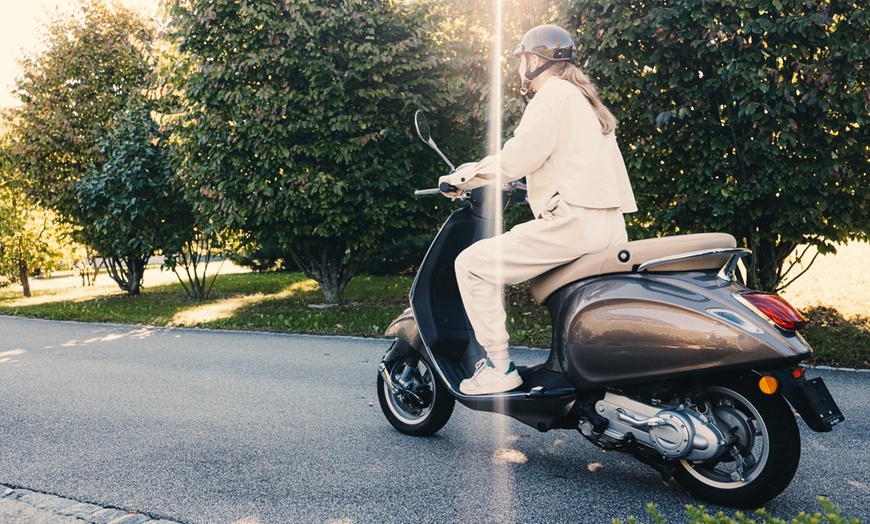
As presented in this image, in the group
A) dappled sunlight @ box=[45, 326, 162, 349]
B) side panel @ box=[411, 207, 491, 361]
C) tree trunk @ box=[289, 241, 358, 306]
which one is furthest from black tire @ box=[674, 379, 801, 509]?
tree trunk @ box=[289, 241, 358, 306]

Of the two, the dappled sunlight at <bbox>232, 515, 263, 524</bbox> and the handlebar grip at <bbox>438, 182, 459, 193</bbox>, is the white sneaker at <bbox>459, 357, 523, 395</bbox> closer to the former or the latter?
the handlebar grip at <bbox>438, 182, 459, 193</bbox>

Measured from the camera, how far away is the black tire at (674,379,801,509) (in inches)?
124

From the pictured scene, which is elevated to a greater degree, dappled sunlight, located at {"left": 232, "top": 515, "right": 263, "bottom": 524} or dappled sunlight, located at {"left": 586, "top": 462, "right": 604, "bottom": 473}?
dappled sunlight, located at {"left": 232, "top": 515, "right": 263, "bottom": 524}

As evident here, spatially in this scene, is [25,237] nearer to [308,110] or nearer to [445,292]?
[308,110]

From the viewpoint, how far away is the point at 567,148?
3.76m

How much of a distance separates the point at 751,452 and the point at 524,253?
1317mm

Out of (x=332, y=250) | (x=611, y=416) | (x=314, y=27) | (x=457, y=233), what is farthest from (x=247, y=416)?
(x=332, y=250)

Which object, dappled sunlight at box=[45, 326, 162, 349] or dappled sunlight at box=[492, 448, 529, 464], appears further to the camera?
dappled sunlight at box=[45, 326, 162, 349]

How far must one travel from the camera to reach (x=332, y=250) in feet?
41.3

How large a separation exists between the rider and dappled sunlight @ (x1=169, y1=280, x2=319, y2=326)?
8.01 meters

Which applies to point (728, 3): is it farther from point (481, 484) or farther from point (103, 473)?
point (103, 473)

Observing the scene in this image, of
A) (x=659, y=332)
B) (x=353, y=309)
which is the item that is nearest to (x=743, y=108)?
(x=659, y=332)

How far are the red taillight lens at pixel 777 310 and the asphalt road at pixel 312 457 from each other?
86 centimetres

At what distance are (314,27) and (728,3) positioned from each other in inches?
206
